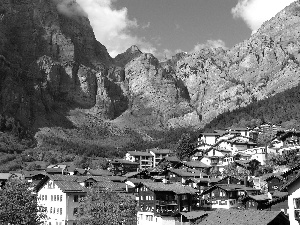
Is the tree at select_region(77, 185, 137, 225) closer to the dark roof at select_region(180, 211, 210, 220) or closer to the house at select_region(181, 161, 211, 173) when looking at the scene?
the dark roof at select_region(180, 211, 210, 220)

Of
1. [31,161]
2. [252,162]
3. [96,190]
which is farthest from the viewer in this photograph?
[31,161]

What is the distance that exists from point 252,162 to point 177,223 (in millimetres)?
45335

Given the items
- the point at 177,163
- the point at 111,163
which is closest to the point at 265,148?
the point at 177,163

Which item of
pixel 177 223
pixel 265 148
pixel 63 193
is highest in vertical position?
pixel 265 148

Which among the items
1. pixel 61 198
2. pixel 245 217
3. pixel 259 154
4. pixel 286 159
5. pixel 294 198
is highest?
pixel 259 154

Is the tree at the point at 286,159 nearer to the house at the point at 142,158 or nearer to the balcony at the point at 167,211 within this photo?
the balcony at the point at 167,211

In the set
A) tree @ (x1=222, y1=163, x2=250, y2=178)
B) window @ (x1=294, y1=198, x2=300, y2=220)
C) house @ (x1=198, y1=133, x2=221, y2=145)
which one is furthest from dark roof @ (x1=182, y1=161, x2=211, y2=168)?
window @ (x1=294, y1=198, x2=300, y2=220)

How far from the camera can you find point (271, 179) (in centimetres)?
9112

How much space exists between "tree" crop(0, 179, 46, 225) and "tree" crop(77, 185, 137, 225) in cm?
605

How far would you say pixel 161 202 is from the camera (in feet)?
272

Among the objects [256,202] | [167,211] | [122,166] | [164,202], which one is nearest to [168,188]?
[164,202]

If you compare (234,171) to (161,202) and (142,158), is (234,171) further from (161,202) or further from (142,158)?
(142,158)

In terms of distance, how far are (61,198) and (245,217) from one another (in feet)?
150

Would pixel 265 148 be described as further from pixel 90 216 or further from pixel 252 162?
pixel 90 216
